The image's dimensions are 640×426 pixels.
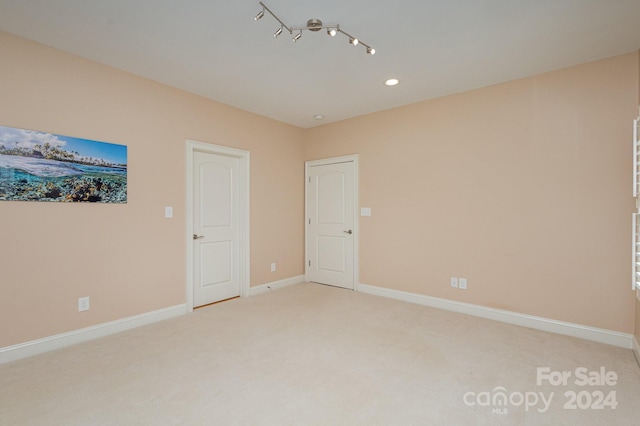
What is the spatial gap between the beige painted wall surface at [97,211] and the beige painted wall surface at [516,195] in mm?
2375

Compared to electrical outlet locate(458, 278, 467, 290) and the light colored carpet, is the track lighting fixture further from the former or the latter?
electrical outlet locate(458, 278, 467, 290)

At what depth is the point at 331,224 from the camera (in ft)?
15.7

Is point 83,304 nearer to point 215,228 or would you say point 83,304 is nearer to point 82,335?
point 82,335

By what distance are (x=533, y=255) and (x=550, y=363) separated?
1.10m

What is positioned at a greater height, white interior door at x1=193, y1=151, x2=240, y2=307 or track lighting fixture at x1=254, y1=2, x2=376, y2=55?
track lighting fixture at x1=254, y1=2, x2=376, y2=55

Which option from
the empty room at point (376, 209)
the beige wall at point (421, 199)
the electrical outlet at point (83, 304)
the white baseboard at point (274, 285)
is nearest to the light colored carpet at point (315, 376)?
the empty room at point (376, 209)

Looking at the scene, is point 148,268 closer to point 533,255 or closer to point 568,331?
point 533,255

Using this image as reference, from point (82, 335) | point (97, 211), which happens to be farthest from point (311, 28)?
point (82, 335)

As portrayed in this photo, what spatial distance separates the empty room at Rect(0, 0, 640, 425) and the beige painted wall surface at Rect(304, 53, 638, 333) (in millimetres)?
18

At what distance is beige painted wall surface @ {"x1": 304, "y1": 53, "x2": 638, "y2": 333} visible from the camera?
2.70m

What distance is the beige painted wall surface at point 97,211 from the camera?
2418mm

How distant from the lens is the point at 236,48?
258 centimetres

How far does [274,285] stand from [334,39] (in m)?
3.42

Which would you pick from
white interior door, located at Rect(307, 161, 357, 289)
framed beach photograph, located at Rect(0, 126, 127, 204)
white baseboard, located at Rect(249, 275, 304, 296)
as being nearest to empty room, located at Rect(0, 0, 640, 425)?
framed beach photograph, located at Rect(0, 126, 127, 204)
